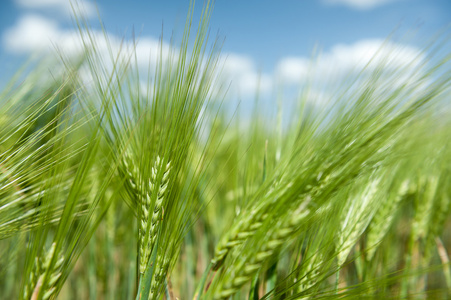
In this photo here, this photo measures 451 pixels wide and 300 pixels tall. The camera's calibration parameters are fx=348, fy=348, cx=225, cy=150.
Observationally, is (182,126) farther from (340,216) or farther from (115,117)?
(340,216)

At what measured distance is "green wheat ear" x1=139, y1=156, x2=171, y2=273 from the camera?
1.47 feet

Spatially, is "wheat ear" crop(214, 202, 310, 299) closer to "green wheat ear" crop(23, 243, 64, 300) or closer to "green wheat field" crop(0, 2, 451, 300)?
"green wheat field" crop(0, 2, 451, 300)

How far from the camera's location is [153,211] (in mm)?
453

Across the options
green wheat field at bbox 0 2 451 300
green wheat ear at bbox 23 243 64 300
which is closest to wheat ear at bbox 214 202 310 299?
green wheat field at bbox 0 2 451 300

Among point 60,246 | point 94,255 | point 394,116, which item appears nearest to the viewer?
point 60,246

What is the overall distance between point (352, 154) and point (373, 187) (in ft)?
0.79

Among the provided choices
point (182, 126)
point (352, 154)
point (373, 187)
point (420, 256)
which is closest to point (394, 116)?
point (352, 154)

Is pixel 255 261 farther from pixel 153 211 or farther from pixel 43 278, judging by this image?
pixel 43 278

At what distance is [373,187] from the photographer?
27.0 inches

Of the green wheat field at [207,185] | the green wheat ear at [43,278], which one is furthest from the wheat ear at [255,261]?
the green wheat ear at [43,278]

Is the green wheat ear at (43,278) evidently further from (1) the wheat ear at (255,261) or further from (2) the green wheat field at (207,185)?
(1) the wheat ear at (255,261)

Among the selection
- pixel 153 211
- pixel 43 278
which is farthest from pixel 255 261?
pixel 43 278

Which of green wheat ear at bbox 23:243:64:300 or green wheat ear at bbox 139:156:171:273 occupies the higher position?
green wheat ear at bbox 139:156:171:273

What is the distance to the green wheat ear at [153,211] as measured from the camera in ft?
1.47
